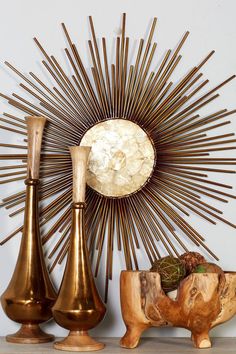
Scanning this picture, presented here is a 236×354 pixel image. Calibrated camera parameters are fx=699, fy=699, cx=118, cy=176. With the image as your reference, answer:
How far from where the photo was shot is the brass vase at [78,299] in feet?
3.57

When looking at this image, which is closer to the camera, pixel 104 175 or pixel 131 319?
pixel 131 319

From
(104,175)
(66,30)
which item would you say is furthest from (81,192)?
(66,30)

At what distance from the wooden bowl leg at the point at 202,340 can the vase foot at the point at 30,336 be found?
24 cm

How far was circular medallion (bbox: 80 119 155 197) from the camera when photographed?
124 cm

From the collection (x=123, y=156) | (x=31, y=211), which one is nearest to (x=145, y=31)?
(x=123, y=156)

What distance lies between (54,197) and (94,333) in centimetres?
25

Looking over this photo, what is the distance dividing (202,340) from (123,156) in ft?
1.14

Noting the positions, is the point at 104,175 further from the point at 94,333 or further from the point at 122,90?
the point at 94,333

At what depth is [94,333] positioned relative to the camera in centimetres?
123

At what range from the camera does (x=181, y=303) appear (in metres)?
1.07

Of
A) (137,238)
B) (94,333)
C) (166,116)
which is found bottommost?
(94,333)

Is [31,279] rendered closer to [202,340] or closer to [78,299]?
Result: [78,299]

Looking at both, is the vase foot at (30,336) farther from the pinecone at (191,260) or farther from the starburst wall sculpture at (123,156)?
the pinecone at (191,260)

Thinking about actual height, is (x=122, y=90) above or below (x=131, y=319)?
above
